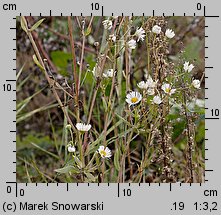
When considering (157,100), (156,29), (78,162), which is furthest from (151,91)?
(78,162)

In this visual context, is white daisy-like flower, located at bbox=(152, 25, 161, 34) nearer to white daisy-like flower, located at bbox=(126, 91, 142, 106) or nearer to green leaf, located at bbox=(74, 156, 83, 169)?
white daisy-like flower, located at bbox=(126, 91, 142, 106)

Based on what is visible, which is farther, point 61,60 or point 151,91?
point 61,60

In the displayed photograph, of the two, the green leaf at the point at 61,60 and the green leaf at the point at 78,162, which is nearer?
the green leaf at the point at 78,162

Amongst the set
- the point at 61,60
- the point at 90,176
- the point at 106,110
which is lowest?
the point at 90,176

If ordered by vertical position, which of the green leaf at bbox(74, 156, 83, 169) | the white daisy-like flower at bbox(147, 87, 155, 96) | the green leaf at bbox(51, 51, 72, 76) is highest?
the green leaf at bbox(51, 51, 72, 76)

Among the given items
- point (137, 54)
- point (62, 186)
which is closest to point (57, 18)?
point (137, 54)

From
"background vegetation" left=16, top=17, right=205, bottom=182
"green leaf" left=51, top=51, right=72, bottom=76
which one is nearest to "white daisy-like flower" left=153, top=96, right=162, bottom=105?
"background vegetation" left=16, top=17, right=205, bottom=182

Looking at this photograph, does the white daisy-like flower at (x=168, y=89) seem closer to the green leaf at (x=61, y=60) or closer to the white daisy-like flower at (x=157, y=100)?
the white daisy-like flower at (x=157, y=100)

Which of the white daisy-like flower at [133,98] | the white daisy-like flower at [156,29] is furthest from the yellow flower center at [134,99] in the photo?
the white daisy-like flower at [156,29]

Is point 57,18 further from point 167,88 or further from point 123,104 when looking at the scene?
point 167,88

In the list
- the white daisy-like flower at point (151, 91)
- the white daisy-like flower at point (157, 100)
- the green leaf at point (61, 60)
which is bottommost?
the white daisy-like flower at point (157, 100)

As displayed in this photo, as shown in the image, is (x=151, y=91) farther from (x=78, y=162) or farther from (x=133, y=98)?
(x=78, y=162)
